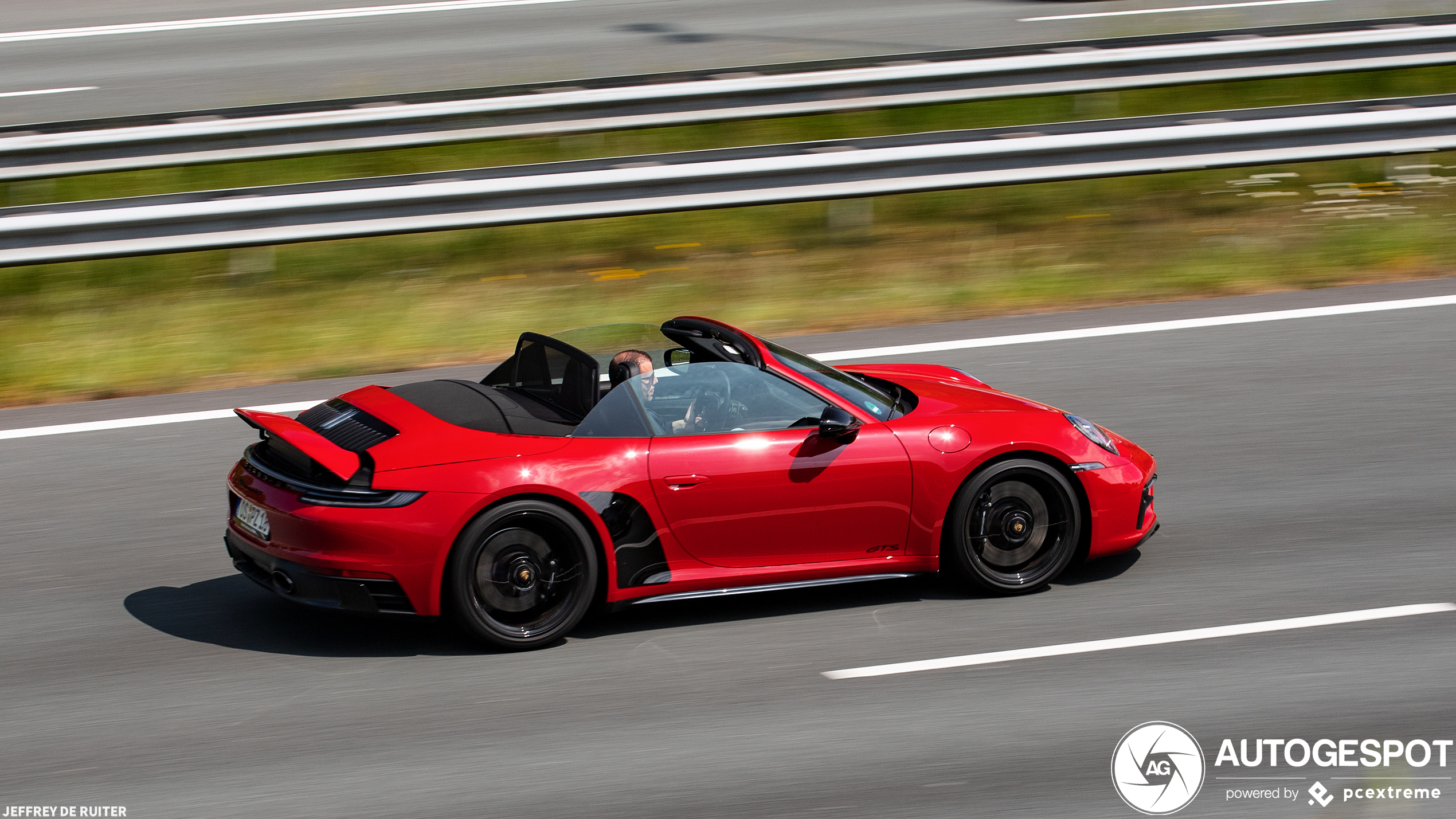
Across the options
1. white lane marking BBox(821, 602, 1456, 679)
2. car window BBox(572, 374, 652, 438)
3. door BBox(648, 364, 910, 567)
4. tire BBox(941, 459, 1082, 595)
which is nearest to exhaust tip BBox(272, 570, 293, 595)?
car window BBox(572, 374, 652, 438)

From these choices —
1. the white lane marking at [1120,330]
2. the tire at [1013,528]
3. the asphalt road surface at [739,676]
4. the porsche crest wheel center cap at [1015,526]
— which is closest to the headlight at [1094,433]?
the tire at [1013,528]

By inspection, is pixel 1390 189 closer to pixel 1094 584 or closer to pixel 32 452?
pixel 1094 584

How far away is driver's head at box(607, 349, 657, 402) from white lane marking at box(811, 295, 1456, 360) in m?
3.12

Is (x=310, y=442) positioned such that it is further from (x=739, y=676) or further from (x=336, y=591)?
(x=739, y=676)

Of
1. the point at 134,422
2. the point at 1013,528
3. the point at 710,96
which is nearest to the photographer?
the point at 1013,528

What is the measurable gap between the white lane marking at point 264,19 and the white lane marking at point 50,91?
2342 mm

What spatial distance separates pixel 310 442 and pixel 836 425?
209 cm

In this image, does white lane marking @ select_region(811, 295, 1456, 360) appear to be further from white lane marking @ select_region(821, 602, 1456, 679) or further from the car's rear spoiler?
the car's rear spoiler

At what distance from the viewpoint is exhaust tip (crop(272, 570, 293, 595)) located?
5.65 m

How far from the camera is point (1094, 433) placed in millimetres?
6453

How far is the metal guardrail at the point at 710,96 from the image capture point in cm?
1061

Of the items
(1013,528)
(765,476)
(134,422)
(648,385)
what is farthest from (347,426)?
(134,422)

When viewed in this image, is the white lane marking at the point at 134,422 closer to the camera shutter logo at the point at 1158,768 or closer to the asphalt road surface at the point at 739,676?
the asphalt road surface at the point at 739,676

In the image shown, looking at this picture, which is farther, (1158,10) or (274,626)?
(1158,10)
